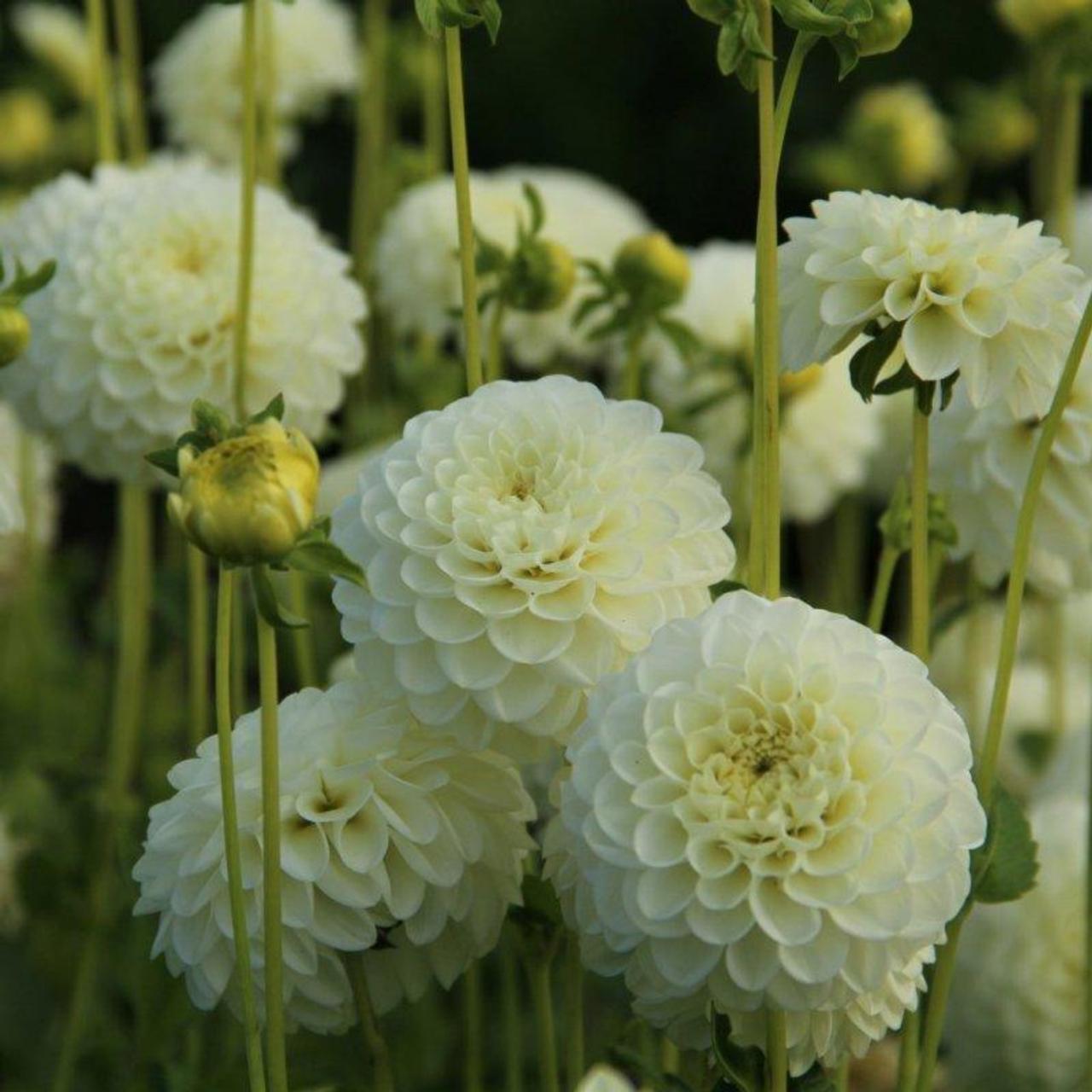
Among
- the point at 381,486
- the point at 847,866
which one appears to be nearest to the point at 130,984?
the point at 381,486

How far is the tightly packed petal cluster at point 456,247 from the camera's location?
1660 mm

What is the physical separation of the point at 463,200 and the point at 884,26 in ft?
0.67

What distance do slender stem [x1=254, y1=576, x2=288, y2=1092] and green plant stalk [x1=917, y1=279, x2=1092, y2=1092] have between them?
0.99ft

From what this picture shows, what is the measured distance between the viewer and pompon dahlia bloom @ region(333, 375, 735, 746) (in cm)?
77

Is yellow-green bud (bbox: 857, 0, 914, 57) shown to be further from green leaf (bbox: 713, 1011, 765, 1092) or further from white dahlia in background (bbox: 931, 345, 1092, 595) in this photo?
green leaf (bbox: 713, 1011, 765, 1092)

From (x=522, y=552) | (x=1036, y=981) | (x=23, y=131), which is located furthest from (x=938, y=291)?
(x=23, y=131)

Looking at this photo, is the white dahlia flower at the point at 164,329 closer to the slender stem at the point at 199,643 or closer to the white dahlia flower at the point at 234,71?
the slender stem at the point at 199,643

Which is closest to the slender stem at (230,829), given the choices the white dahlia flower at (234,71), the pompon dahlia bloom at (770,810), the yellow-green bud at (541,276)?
the pompon dahlia bloom at (770,810)

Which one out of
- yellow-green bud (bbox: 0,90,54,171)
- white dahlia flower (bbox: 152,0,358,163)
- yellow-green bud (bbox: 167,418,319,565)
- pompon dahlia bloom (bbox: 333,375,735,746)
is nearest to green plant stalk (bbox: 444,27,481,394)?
pompon dahlia bloom (bbox: 333,375,735,746)

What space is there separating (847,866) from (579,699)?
14 centimetres

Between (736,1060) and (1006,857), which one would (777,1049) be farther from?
(1006,857)

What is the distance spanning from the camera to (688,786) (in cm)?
73

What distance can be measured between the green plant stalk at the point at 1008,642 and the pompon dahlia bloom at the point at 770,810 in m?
0.10

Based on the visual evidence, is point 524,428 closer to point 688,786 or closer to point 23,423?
point 688,786
